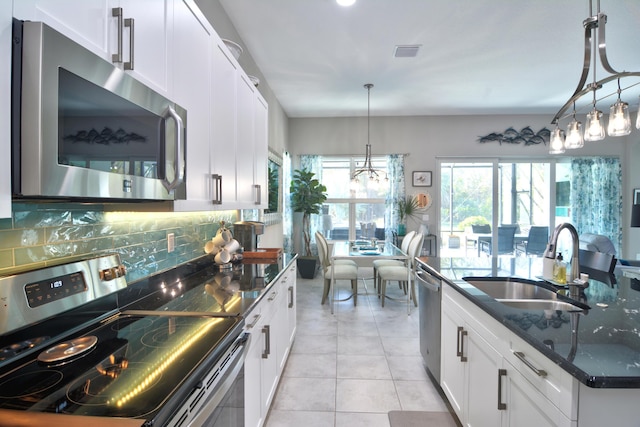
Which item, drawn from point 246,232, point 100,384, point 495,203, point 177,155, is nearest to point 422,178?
point 495,203

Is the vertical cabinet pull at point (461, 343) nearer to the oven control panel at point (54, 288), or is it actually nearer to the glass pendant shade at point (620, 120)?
the glass pendant shade at point (620, 120)

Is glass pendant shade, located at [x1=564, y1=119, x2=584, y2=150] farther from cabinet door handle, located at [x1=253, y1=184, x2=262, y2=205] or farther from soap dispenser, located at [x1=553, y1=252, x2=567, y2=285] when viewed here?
cabinet door handle, located at [x1=253, y1=184, x2=262, y2=205]

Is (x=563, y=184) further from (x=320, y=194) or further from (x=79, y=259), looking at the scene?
(x=79, y=259)

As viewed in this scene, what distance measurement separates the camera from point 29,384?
80 cm

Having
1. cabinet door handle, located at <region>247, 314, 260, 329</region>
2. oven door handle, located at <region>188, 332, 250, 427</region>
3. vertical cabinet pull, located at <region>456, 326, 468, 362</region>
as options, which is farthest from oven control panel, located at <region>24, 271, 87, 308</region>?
vertical cabinet pull, located at <region>456, 326, 468, 362</region>

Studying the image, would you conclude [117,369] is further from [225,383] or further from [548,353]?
[548,353]

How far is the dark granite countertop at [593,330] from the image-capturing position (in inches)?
35.5

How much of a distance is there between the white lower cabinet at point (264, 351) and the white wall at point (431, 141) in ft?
13.5

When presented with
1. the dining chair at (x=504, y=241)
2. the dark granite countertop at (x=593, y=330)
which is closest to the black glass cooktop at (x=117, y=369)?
the dark granite countertop at (x=593, y=330)

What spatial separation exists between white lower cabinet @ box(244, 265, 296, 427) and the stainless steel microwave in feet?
2.62

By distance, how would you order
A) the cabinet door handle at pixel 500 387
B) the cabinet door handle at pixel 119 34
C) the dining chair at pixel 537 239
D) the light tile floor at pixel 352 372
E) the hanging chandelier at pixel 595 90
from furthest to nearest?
1. the dining chair at pixel 537 239
2. the light tile floor at pixel 352 372
3. the hanging chandelier at pixel 595 90
4. the cabinet door handle at pixel 500 387
5. the cabinet door handle at pixel 119 34

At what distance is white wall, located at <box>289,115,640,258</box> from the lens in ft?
19.3

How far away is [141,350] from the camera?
1013 mm

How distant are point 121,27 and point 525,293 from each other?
2.34 m
